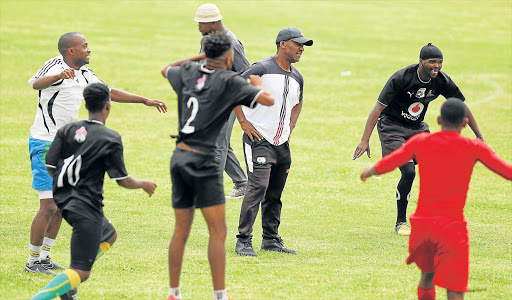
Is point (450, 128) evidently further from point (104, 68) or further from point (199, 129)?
point (104, 68)

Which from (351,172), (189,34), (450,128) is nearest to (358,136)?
(351,172)

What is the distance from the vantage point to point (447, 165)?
577 cm

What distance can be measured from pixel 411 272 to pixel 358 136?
31.0ft

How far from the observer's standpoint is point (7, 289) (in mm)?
6805

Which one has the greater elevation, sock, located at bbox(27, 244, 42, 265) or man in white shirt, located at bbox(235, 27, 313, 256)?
man in white shirt, located at bbox(235, 27, 313, 256)

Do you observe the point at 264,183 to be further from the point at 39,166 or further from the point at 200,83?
the point at 200,83

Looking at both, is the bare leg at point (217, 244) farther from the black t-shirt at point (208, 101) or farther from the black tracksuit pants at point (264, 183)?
the black tracksuit pants at point (264, 183)

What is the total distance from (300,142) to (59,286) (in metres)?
10.9

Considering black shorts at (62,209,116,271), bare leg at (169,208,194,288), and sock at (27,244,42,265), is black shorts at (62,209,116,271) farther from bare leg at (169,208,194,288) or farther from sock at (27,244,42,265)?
sock at (27,244,42,265)

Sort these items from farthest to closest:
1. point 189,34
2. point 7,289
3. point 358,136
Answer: point 189,34
point 358,136
point 7,289

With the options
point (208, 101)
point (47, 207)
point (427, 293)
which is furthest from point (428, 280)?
point (47, 207)

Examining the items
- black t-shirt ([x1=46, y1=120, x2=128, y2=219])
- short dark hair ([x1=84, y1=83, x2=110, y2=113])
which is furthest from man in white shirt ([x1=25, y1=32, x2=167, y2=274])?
black t-shirt ([x1=46, y1=120, x2=128, y2=219])

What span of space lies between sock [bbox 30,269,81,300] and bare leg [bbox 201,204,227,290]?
1.09 meters

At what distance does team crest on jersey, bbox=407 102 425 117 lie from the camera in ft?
31.4
